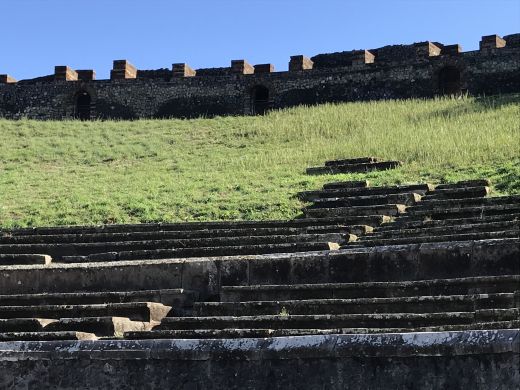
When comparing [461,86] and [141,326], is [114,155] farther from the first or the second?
[141,326]

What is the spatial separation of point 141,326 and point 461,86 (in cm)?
2387

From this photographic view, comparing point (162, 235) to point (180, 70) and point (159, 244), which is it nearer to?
point (159, 244)

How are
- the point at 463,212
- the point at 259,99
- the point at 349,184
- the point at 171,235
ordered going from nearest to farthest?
the point at 463,212 < the point at 171,235 < the point at 349,184 < the point at 259,99

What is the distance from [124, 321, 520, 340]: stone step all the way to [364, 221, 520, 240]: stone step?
11.5 feet

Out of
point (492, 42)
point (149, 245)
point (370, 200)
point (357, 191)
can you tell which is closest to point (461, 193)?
point (370, 200)

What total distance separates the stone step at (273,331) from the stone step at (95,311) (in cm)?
79

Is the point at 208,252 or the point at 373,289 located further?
the point at 208,252

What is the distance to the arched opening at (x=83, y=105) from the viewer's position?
116 feet

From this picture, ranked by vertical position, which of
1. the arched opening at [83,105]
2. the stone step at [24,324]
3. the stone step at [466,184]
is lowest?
the stone step at [24,324]

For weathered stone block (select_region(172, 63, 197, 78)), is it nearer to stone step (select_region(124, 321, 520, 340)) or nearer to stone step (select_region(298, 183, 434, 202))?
stone step (select_region(298, 183, 434, 202))

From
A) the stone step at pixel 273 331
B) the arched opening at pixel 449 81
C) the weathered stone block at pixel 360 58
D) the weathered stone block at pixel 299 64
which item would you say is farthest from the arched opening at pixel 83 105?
the stone step at pixel 273 331

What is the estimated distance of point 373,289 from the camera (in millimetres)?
9359

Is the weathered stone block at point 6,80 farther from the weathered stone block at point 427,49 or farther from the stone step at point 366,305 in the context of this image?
the stone step at point 366,305

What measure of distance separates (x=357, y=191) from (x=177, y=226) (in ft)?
11.5
